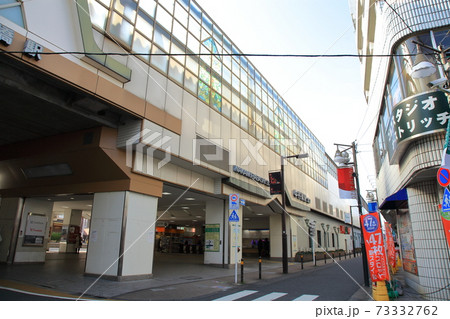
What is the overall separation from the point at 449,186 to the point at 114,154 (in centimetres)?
1072

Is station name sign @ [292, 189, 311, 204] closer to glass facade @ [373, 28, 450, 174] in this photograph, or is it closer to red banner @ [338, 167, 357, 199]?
red banner @ [338, 167, 357, 199]

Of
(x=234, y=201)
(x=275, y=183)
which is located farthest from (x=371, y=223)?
(x=275, y=183)

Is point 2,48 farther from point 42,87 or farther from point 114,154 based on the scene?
point 114,154

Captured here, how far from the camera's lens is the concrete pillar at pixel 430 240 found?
754cm

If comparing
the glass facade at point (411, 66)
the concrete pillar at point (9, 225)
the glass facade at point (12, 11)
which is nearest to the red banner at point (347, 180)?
the glass facade at point (411, 66)

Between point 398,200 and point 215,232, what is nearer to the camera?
point 398,200

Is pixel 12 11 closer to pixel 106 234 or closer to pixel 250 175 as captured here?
pixel 106 234

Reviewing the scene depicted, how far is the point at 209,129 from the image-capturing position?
52.0 feet

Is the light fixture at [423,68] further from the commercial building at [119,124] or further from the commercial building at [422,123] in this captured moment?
the commercial building at [119,124]

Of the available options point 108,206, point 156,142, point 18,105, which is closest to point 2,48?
point 18,105

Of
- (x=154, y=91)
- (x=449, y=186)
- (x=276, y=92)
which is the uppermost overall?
(x=276, y=92)

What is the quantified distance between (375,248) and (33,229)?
16.7m

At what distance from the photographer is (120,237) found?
11.1 metres

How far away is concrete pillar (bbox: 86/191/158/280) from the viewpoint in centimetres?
1105
